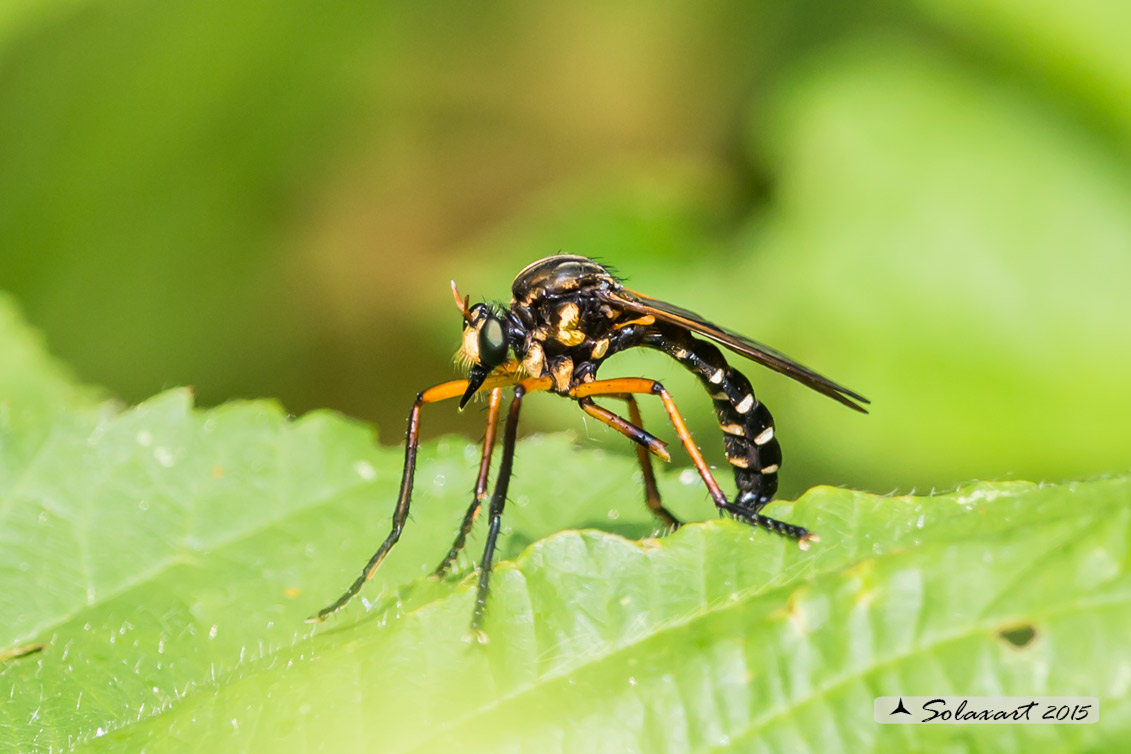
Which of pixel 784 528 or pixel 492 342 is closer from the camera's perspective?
pixel 784 528

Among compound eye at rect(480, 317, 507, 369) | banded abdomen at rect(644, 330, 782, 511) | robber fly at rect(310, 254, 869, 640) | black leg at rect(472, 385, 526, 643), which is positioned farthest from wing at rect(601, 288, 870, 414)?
black leg at rect(472, 385, 526, 643)

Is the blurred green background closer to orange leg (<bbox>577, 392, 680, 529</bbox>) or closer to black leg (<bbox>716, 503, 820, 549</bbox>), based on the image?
orange leg (<bbox>577, 392, 680, 529</bbox>)

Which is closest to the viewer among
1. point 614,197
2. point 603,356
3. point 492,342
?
point 492,342

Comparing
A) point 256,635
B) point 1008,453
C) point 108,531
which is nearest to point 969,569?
point 256,635

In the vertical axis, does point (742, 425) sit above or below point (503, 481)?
above

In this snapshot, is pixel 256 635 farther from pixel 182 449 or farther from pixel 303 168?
pixel 303 168

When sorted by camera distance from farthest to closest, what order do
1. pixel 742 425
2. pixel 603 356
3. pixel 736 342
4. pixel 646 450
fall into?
pixel 603 356 → pixel 742 425 → pixel 736 342 → pixel 646 450

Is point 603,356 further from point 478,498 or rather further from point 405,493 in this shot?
point 405,493

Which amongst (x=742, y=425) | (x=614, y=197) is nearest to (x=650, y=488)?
(x=742, y=425)

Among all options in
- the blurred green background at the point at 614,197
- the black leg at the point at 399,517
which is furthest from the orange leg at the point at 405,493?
the blurred green background at the point at 614,197
